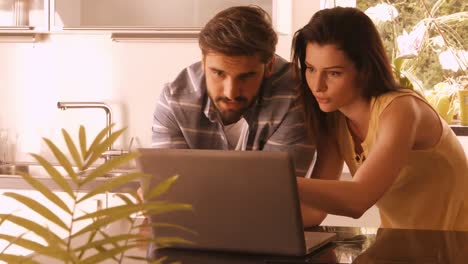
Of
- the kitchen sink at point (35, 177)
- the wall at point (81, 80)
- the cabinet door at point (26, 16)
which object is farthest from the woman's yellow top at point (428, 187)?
the cabinet door at point (26, 16)

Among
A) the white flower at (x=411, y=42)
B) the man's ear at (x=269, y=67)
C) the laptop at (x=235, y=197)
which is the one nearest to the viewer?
the laptop at (x=235, y=197)

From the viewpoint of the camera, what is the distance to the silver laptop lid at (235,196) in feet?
5.09

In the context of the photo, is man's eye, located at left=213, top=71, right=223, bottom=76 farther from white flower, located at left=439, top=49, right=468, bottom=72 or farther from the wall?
white flower, located at left=439, top=49, right=468, bottom=72

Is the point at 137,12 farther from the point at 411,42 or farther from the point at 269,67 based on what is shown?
the point at 269,67

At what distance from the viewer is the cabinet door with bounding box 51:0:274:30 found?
3.93 meters

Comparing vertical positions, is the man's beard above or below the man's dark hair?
below

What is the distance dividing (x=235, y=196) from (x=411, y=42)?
8.15ft

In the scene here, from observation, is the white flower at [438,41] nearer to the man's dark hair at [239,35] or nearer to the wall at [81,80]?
the wall at [81,80]

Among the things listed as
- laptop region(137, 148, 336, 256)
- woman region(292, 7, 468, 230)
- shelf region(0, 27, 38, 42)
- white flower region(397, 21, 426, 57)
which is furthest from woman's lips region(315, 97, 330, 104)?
shelf region(0, 27, 38, 42)

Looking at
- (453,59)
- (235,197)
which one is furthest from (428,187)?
(453,59)

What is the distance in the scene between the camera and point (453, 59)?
4.01 m

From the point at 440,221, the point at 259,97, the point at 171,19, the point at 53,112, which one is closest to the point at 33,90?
the point at 53,112

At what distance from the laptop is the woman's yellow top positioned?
59 cm

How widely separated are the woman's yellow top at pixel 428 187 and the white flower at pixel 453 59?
183 centimetres
